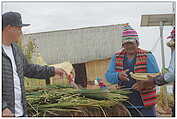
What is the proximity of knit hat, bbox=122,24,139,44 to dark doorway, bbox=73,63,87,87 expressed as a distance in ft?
1.41

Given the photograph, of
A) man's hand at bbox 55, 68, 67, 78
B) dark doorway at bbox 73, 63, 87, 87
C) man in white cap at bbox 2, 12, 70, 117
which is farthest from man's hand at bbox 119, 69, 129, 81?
man in white cap at bbox 2, 12, 70, 117

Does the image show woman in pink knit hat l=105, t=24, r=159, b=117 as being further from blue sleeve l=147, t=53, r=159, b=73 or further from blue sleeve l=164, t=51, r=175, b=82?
blue sleeve l=164, t=51, r=175, b=82

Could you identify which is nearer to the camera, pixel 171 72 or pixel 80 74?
pixel 171 72

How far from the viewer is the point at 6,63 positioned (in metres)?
2.30

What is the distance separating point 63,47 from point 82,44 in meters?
0.17

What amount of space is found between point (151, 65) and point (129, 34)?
1.09 feet

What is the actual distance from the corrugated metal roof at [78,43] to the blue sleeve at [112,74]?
0.24ft

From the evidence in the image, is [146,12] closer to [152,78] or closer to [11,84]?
[152,78]

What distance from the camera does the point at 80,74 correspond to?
2.76 m

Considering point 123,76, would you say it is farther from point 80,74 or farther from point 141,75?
point 80,74

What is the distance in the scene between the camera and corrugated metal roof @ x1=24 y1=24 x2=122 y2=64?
2.77 metres

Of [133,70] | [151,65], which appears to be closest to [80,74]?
[133,70]

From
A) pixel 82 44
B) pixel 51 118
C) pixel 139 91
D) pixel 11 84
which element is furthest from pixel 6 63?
pixel 139 91

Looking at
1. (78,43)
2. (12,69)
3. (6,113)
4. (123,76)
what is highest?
(78,43)
